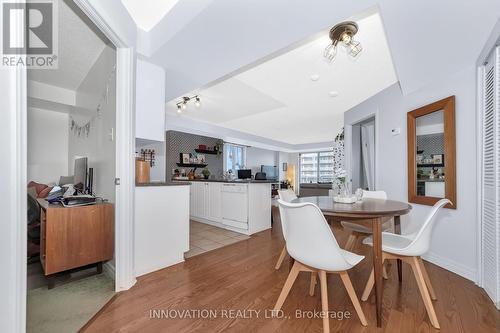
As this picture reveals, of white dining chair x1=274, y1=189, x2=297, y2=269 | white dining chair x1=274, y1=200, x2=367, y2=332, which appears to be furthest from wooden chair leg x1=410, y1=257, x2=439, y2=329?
white dining chair x1=274, y1=189, x2=297, y2=269

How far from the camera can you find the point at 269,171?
10.1 m

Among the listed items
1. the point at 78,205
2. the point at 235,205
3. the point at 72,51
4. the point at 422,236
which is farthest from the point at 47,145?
the point at 422,236

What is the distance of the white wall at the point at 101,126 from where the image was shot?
6.98 ft

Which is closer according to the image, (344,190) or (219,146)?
(344,190)

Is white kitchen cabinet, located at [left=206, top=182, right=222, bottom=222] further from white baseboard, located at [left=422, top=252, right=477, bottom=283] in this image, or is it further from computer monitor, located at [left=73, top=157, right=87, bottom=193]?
white baseboard, located at [left=422, top=252, right=477, bottom=283]

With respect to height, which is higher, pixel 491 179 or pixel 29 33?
pixel 29 33

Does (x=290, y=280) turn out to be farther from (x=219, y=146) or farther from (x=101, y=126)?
(x=219, y=146)

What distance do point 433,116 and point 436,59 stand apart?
27.0 inches

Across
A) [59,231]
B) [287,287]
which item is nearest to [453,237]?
[287,287]

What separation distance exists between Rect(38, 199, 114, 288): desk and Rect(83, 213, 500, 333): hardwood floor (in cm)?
49

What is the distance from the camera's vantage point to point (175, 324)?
144cm

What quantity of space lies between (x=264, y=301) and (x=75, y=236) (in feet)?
5.54

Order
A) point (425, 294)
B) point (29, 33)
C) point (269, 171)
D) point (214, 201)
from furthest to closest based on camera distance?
point (269, 171)
point (214, 201)
point (29, 33)
point (425, 294)

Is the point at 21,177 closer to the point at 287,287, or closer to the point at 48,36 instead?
the point at 287,287
